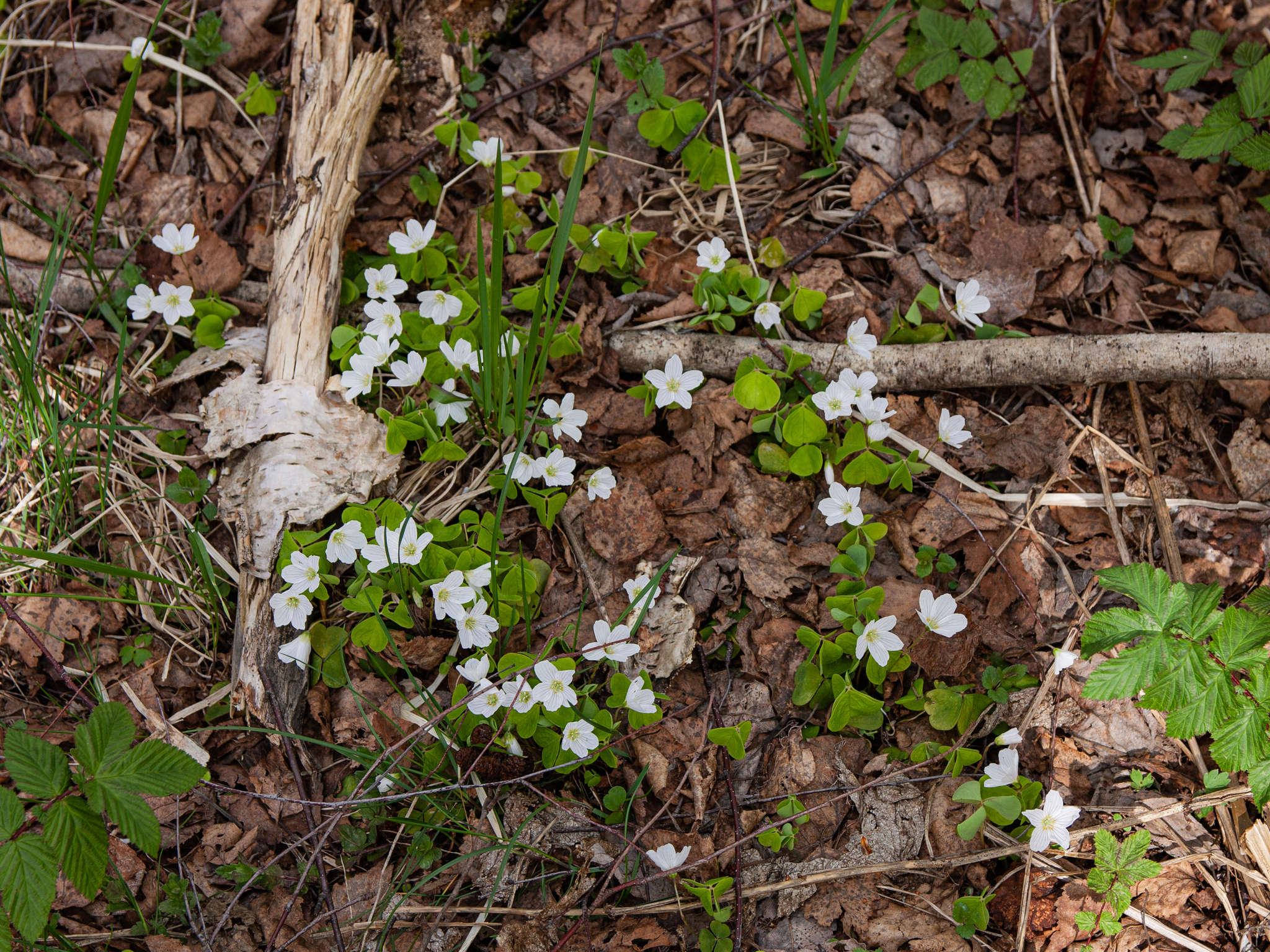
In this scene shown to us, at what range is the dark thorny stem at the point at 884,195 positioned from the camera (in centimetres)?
315

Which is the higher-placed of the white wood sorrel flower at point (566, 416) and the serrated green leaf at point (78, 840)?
the white wood sorrel flower at point (566, 416)

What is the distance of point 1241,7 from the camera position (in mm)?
3371

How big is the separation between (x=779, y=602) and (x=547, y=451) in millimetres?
1000

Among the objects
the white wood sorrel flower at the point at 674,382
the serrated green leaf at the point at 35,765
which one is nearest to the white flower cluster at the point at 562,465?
the white wood sorrel flower at the point at 674,382

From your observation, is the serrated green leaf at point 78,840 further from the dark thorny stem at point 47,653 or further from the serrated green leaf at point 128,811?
the dark thorny stem at point 47,653

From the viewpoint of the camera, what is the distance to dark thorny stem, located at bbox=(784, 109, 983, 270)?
315cm

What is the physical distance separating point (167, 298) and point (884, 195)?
2.90m

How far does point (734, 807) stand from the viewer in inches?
95.5

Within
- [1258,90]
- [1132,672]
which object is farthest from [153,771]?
[1258,90]

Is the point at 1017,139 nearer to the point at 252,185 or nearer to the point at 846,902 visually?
the point at 846,902

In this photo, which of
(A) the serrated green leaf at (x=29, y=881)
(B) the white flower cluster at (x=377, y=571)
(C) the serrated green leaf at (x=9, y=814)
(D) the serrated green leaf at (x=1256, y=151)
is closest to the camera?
(A) the serrated green leaf at (x=29, y=881)

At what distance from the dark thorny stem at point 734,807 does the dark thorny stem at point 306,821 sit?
3.87 ft

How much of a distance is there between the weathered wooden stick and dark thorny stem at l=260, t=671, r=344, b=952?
5.72 feet

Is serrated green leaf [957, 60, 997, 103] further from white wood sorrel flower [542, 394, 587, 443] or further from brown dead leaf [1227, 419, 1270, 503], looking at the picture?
white wood sorrel flower [542, 394, 587, 443]
